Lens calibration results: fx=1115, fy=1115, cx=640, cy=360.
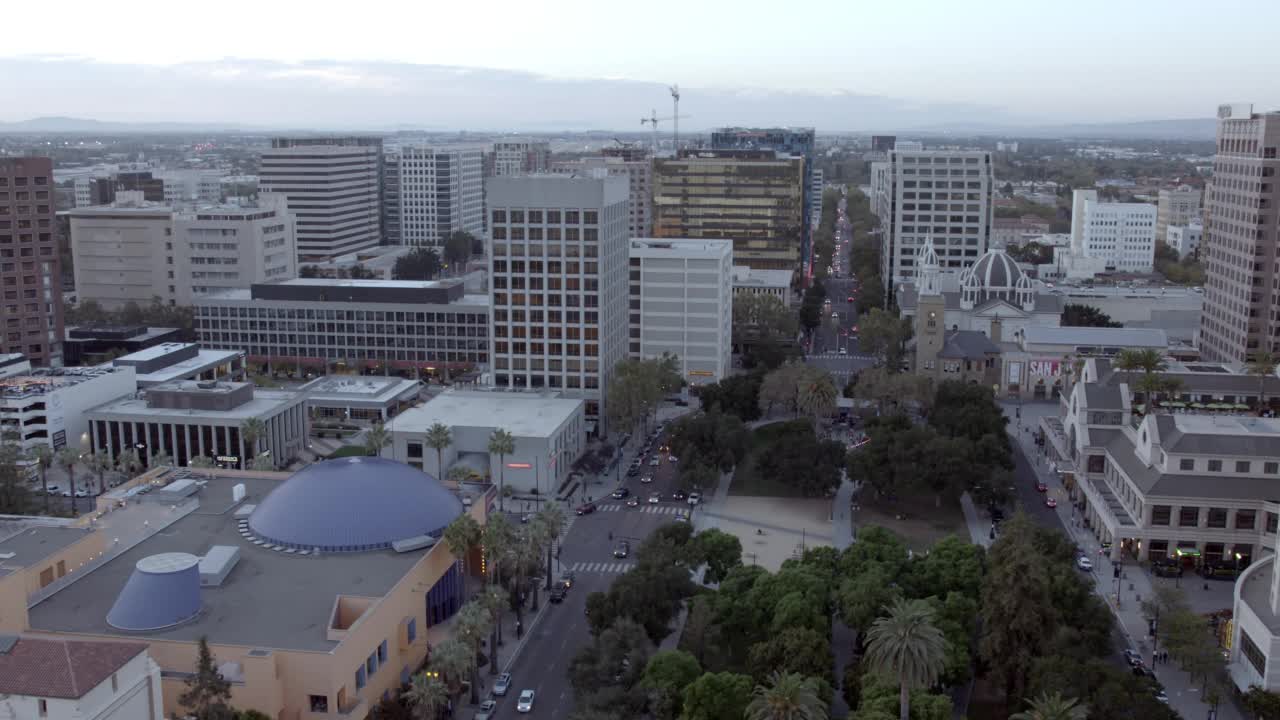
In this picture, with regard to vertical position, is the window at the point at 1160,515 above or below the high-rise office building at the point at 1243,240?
below

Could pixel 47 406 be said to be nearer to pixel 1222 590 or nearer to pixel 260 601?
pixel 260 601

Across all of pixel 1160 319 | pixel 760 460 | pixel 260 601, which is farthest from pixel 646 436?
pixel 1160 319

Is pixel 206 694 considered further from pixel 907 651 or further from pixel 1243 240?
pixel 1243 240

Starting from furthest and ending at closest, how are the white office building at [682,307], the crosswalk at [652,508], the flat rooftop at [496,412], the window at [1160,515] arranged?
the white office building at [682,307]
the flat rooftop at [496,412]
the crosswalk at [652,508]
the window at [1160,515]

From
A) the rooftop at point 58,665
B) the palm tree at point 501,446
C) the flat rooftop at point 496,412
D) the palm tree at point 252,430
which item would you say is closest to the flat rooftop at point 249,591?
the rooftop at point 58,665

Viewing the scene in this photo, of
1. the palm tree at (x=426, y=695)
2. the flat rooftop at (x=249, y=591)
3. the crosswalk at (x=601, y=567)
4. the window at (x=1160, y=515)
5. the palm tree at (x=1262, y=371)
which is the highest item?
the palm tree at (x=1262, y=371)

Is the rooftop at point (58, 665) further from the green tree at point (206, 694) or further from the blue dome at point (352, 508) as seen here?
the blue dome at point (352, 508)
